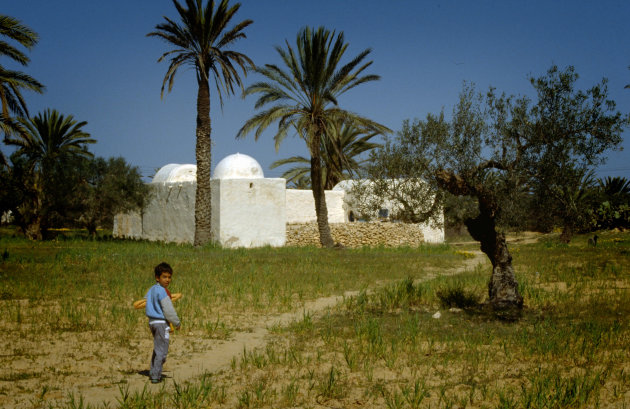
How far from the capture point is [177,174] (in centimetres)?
3055

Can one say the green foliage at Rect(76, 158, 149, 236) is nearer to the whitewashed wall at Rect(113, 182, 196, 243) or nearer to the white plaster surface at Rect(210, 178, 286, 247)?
the whitewashed wall at Rect(113, 182, 196, 243)

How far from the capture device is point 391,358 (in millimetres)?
6500

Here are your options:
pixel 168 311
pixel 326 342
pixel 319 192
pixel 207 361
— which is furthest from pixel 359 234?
pixel 168 311

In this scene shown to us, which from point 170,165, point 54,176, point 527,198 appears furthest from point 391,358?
point 170,165

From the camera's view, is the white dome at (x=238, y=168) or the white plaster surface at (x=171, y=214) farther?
the white dome at (x=238, y=168)

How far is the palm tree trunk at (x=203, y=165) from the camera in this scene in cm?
2267

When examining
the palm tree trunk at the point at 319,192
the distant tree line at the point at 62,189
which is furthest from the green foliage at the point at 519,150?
the distant tree line at the point at 62,189

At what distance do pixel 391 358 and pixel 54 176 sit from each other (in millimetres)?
25947

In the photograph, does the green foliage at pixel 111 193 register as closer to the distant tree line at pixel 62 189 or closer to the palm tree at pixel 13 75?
the distant tree line at pixel 62 189

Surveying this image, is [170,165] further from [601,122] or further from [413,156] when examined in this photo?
[601,122]

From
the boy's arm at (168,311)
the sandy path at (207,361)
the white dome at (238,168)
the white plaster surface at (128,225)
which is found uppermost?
the white dome at (238,168)

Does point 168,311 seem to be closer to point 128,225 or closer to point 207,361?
point 207,361

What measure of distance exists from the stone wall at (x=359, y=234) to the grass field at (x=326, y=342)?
13.0 m

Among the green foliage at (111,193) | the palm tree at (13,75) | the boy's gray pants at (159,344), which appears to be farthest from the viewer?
the green foliage at (111,193)
